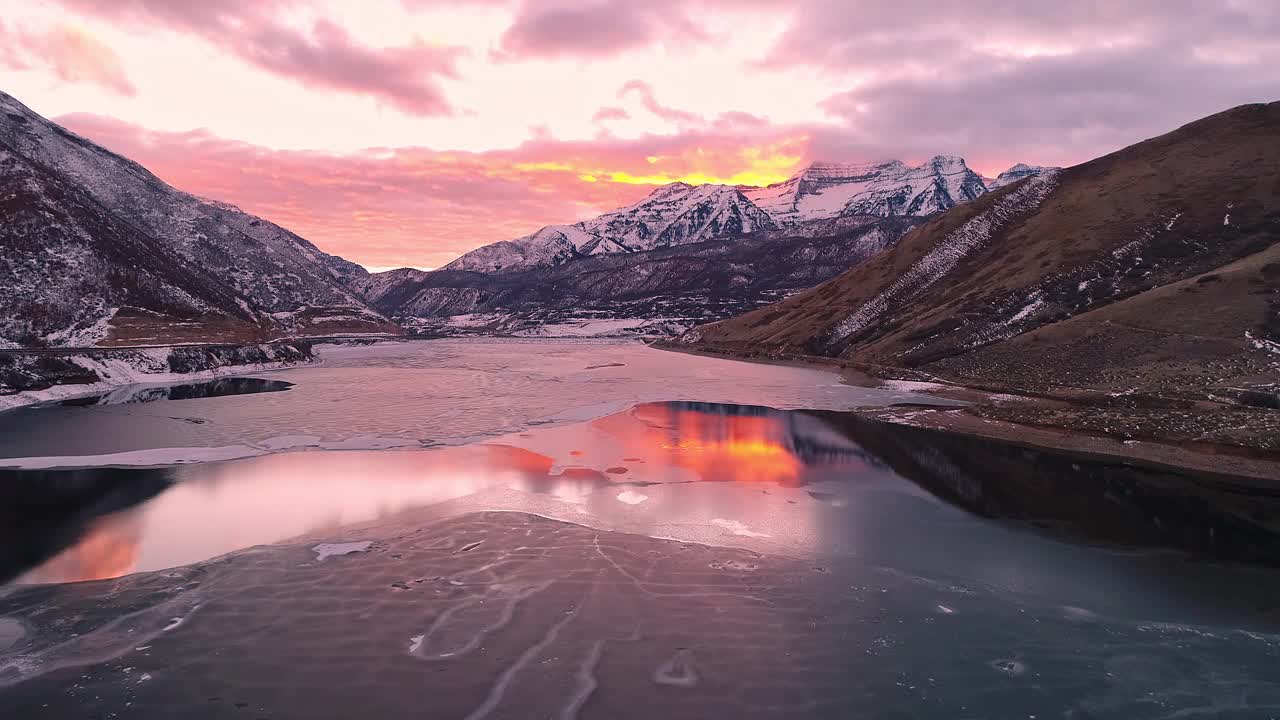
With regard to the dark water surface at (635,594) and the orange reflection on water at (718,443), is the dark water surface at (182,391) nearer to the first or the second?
the dark water surface at (635,594)

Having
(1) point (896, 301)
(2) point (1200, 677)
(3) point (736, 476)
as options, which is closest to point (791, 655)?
(2) point (1200, 677)

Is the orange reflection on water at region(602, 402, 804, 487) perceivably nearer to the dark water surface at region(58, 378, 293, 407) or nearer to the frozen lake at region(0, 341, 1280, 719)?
the frozen lake at region(0, 341, 1280, 719)

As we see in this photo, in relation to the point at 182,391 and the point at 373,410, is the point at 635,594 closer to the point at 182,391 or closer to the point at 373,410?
the point at 373,410

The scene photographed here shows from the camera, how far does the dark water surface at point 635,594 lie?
13.1 m

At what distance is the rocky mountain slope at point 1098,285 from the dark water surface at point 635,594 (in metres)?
31.6

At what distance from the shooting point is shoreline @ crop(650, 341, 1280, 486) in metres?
34.1

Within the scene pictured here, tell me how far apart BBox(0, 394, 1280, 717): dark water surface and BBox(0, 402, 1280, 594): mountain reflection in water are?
0.20 meters

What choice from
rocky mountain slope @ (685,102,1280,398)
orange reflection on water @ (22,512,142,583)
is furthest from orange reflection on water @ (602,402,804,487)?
rocky mountain slope @ (685,102,1280,398)

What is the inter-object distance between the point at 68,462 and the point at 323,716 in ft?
114

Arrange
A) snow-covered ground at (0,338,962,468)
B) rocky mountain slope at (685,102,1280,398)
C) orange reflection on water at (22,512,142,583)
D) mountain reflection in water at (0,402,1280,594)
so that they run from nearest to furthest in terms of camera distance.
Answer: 1. orange reflection on water at (22,512,142,583)
2. mountain reflection in water at (0,402,1280,594)
3. snow-covered ground at (0,338,962,468)
4. rocky mountain slope at (685,102,1280,398)

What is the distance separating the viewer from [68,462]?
34.7 m

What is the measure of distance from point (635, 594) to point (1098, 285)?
3615 inches

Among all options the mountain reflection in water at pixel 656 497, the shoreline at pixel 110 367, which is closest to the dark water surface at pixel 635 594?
the mountain reflection in water at pixel 656 497

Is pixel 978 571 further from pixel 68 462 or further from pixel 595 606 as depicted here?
pixel 68 462
